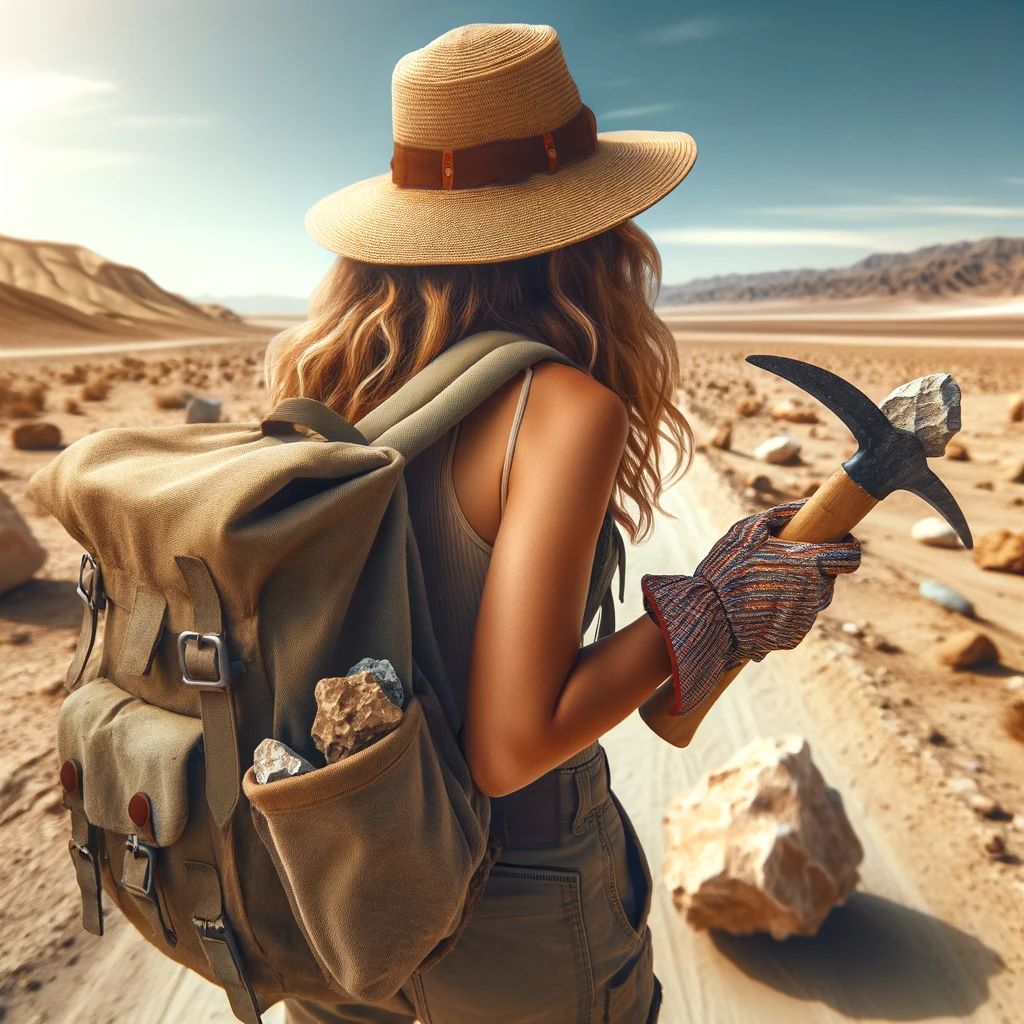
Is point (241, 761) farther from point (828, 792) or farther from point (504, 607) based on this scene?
point (828, 792)

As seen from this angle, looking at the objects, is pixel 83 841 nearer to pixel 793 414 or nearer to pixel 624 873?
pixel 624 873

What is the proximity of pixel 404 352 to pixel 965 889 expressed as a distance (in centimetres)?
249

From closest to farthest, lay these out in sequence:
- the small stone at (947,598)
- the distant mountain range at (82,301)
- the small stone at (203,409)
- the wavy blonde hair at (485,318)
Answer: the wavy blonde hair at (485,318) → the small stone at (947,598) → the small stone at (203,409) → the distant mountain range at (82,301)

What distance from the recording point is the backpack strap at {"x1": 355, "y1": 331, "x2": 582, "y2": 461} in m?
0.91

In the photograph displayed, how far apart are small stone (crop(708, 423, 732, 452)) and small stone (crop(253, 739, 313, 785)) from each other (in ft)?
26.6

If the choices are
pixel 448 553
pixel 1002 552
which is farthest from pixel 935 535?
pixel 448 553

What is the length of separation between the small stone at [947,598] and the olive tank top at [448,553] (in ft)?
14.0

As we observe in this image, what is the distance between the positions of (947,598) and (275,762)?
4.59 m

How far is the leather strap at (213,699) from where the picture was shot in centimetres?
82

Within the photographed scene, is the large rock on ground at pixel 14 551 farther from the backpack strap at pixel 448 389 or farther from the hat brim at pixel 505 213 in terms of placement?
the backpack strap at pixel 448 389

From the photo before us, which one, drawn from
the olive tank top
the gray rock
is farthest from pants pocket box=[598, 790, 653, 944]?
the gray rock

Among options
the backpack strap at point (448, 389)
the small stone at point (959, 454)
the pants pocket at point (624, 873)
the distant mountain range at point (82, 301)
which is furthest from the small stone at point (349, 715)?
the distant mountain range at point (82, 301)

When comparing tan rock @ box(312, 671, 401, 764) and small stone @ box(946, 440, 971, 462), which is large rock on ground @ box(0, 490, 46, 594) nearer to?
tan rock @ box(312, 671, 401, 764)

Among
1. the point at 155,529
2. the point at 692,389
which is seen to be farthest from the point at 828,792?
the point at 692,389
